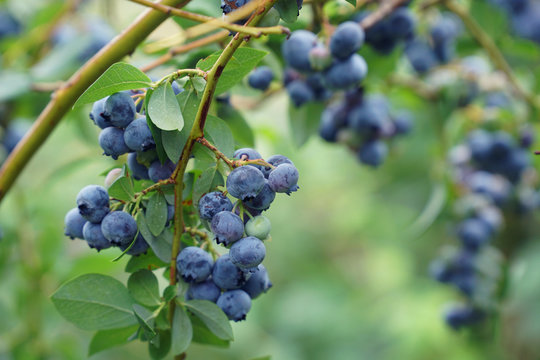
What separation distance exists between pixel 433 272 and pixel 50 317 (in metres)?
1.05

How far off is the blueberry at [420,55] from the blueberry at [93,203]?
0.87 metres

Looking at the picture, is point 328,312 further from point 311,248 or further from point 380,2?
point 380,2

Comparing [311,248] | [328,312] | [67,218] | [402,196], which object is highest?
[402,196]

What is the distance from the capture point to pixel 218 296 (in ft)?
2.12

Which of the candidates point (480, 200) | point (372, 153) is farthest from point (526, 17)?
point (372, 153)

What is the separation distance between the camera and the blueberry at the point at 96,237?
2.00 ft

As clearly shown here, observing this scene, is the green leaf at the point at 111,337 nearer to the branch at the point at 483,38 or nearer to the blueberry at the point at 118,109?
the blueberry at the point at 118,109

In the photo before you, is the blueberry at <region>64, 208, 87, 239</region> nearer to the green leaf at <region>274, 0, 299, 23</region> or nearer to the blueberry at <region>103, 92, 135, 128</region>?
the blueberry at <region>103, 92, 135, 128</region>

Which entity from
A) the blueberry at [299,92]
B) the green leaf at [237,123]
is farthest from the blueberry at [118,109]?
the blueberry at [299,92]

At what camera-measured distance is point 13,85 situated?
110cm

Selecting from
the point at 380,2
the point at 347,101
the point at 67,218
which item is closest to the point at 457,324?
the point at 347,101

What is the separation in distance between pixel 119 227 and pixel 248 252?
0.46 ft

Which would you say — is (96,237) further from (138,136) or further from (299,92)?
(299,92)

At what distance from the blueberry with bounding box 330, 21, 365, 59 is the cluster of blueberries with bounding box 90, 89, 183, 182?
0.30 meters
